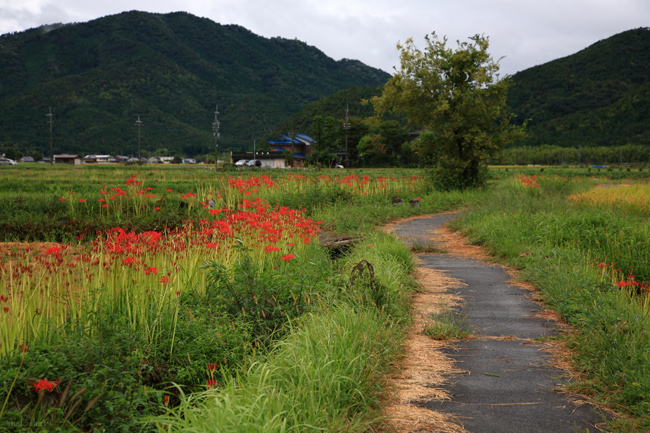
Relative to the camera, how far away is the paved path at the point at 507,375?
12.0 ft

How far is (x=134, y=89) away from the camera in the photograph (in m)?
135

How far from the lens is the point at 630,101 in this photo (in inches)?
3221

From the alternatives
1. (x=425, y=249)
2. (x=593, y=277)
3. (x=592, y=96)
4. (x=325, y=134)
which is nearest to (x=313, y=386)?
(x=593, y=277)

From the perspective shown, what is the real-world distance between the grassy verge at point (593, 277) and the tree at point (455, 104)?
6427mm

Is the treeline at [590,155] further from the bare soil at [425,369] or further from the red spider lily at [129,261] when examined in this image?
the red spider lily at [129,261]

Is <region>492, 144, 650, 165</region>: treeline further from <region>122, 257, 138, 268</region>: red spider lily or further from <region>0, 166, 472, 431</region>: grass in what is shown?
<region>122, 257, 138, 268</region>: red spider lily

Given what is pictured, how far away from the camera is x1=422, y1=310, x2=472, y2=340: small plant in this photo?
5.60 meters

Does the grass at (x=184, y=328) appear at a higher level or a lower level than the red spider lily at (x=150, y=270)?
lower

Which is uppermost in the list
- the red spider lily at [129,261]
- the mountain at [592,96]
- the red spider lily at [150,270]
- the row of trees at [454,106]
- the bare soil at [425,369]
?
the mountain at [592,96]

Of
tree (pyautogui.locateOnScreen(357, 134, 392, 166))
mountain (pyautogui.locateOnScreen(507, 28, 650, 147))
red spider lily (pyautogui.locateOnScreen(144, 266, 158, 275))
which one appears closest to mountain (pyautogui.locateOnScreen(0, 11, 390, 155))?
tree (pyautogui.locateOnScreen(357, 134, 392, 166))

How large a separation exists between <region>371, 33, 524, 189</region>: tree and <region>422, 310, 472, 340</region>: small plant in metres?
16.8

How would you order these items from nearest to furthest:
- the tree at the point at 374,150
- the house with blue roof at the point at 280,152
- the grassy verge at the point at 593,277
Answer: the grassy verge at the point at 593,277
the tree at the point at 374,150
the house with blue roof at the point at 280,152

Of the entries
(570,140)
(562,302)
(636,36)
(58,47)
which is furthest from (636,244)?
(58,47)

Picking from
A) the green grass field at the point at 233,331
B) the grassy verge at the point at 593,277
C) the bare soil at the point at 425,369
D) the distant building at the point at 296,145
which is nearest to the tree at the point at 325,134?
the distant building at the point at 296,145
